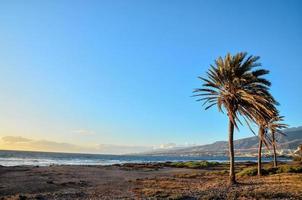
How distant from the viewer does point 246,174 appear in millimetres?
42125

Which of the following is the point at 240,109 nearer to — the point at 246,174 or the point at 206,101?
the point at 206,101

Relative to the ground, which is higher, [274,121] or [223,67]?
[223,67]

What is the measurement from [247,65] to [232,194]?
492 inches

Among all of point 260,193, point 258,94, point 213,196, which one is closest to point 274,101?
point 258,94

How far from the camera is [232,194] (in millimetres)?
22078

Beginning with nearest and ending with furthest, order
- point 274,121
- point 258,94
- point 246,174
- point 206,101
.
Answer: point 258,94
point 206,101
point 246,174
point 274,121

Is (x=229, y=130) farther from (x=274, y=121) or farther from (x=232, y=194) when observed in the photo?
(x=274, y=121)

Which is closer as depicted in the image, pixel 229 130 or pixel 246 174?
pixel 229 130

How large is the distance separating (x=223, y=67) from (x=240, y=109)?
162 inches

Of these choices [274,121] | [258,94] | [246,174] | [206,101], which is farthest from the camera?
[274,121]

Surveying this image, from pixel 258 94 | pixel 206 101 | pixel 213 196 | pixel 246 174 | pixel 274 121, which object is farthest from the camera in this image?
pixel 274 121

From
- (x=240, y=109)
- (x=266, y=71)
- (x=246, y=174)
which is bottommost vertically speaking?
(x=246, y=174)

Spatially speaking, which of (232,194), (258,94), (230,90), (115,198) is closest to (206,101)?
(230,90)

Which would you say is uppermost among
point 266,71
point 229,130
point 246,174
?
point 266,71
